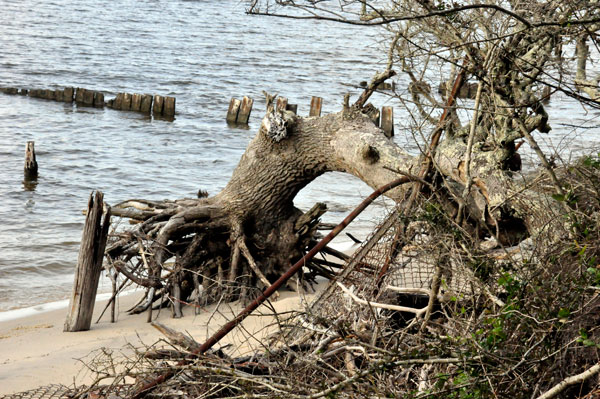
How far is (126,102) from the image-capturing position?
22266mm

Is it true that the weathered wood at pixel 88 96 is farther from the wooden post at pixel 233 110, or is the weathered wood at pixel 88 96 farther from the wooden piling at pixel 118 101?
the wooden post at pixel 233 110

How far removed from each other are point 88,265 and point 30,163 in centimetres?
854

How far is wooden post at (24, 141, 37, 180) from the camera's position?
15211 millimetres

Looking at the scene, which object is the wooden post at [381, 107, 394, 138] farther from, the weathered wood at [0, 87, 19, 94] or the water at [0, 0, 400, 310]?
the weathered wood at [0, 87, 19, 94]

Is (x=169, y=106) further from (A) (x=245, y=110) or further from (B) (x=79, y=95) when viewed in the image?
(B) (x=79, y=95)

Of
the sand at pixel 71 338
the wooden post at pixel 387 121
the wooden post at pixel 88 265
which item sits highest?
the wooden post at pixel 387 121

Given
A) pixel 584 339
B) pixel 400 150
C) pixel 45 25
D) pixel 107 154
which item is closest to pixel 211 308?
pixel 400 150

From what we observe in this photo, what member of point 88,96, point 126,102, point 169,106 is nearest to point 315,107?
point 169,106

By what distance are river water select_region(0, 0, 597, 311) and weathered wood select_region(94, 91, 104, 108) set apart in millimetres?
412

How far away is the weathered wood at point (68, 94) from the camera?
22.5 m

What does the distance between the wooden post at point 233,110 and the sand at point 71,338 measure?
42.6 ft

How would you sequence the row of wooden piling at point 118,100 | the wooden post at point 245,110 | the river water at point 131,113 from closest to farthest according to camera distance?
the river water at point 131,113, the wooden post at point 245,110, the row of wooden piling at point 118,100

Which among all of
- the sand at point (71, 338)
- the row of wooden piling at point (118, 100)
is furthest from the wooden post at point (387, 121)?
the sand at point (71, 338)

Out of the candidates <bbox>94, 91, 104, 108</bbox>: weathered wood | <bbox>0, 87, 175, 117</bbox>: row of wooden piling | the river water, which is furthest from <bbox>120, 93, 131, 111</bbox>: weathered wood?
<bbox>94, 91, 104, 108</bbox>: weathered wood
